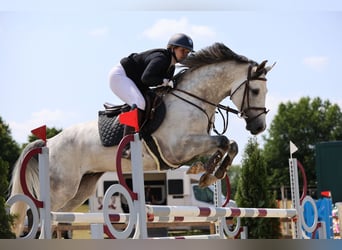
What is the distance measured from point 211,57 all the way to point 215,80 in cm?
20

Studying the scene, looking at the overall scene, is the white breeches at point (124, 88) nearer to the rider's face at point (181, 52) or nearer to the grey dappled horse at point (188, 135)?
the grey dappled horse at point (188, 135)

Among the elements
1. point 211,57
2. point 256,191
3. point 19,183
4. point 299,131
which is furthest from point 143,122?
point 299,131

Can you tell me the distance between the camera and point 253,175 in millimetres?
9273

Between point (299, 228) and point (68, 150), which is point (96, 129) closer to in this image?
point (68, 150)

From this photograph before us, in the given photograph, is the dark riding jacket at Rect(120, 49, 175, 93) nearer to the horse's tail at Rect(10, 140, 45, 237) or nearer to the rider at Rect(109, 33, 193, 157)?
the rider at Rect(109, 33, 193, 157)

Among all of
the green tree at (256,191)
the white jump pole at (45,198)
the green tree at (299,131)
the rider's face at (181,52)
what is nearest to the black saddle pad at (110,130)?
the rider's face at (181,52)

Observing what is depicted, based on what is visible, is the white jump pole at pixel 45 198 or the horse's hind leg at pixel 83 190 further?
the horse's hind leg at pixel 83 190

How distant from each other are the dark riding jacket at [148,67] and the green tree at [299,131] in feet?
78.0

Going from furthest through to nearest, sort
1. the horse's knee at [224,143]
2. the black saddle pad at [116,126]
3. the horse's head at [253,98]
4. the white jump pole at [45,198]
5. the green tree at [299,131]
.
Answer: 1. the green tree at [299,131]
2. the horse's head at [253,98]
3. the black saddle pad at [116,126]
4. the horse's knee at [224,143]
5. the white jump pole at [45,198]

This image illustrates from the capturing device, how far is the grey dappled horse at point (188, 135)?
13.9 ft

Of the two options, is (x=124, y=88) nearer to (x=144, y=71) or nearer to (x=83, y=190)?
(x=144, y=71)

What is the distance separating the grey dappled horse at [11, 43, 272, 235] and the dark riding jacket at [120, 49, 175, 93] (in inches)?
8.3

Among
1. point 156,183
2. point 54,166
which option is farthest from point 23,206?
point 156,183

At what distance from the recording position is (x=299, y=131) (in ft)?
97.6
